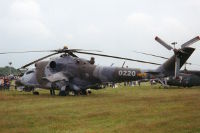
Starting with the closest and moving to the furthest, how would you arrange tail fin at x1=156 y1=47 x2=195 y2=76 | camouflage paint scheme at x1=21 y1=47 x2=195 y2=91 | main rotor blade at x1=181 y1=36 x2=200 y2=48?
1. main rotor blade at x1=181 y1=36 x2=200 y2=48
2. tail fin at x1=156 y1=47 x2=195 y2=76
3. camouflage paint scheme at x1=21 y1=47 x2=195 y2=91

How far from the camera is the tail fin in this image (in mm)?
28312

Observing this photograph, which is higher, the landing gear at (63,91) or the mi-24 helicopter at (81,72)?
the mi-24 helicopter at (81,72)

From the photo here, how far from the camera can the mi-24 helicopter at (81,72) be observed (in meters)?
29.1

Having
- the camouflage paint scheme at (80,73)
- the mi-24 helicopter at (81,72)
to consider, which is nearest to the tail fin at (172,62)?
the mi-24 helicopter at (81,72)

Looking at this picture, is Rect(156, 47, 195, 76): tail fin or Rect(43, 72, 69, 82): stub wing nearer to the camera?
Rect(156, 47, 195, 76): tail fin

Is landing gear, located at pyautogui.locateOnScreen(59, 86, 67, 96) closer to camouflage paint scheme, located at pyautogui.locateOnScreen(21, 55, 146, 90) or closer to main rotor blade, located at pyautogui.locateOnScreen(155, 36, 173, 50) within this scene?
camouflage paint scheme, located at pyautogui.locateOnScreen(21, 55, 146, 90)

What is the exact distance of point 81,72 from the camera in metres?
30.3

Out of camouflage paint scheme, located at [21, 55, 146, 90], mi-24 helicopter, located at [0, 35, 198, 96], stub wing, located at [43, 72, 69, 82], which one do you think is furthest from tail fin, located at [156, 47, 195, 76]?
stub wing, located at [43, 72, 69, 82]

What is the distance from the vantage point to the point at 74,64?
3036 centimetres

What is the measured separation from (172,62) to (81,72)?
8220 mm

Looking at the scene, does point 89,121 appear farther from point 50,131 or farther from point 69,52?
point 69,52

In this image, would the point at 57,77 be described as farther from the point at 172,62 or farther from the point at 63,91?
the point at 172,62

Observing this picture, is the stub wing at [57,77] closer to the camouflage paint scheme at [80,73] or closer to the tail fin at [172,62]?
the camouflage paint scheme at [80,73]

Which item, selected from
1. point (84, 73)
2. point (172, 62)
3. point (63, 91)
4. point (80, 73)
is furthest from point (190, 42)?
point (63, 91)
